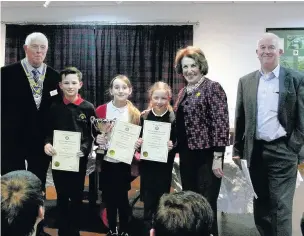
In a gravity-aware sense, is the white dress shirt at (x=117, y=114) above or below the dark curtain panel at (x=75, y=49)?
below

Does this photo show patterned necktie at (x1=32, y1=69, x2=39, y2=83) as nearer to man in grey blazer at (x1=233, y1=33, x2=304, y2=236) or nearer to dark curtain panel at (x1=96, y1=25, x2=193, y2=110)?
man in grey blazer at (x1=233, y1=33, x2=304, y2=236)

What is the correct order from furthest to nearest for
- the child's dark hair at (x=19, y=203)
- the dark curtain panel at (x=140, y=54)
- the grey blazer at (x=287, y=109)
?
the dark curtain panel at (x=140, y=54), the grey blazer at (x=287, y=109), the child's dark hair at (x=19, y=203)

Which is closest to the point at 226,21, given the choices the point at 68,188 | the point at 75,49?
the point at 75,49

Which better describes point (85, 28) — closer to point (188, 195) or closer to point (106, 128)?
point (106, 128)

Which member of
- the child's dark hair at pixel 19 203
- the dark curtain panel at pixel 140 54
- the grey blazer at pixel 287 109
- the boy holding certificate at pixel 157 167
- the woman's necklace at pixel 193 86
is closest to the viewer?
the child's dark hair at pixel 19 203

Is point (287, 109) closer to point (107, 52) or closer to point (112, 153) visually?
point (112, 153)

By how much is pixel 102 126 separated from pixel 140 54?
389 centimetres

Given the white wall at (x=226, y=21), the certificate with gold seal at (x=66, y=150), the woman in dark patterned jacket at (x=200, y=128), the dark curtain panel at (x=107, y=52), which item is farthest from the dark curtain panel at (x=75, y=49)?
the woman in dark patterned jacket at (x=200, y=128)

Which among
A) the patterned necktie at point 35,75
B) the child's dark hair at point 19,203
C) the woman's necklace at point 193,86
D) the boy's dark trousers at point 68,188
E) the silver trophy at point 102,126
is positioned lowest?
the boy's dark trousers at point 68,188

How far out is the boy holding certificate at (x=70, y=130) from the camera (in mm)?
2562

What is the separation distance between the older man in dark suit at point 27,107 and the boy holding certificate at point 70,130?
2.8 inches

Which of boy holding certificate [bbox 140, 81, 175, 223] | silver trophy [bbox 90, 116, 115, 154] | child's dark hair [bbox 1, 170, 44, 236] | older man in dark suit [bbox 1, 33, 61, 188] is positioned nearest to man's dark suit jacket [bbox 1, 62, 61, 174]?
older man in dark suit [bbox 1, 33, 61, 188]

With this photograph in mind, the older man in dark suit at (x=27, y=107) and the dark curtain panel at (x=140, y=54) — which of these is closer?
the older man in dark suit at (x=27, y=107)

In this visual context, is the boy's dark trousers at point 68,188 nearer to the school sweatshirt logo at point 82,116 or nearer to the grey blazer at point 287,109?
the school sweatshirt logo at point 82,116
